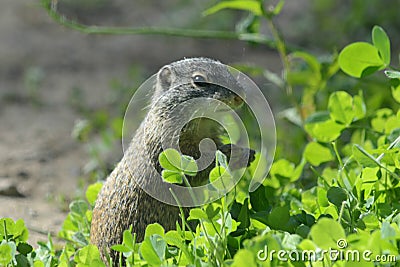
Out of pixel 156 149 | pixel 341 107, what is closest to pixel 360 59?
pixel 341 107

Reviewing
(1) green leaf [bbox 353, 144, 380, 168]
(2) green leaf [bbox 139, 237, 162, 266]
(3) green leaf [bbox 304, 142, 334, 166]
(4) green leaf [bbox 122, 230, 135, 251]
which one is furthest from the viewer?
(3) green leaf [bbox 304, 142, 334, 166]

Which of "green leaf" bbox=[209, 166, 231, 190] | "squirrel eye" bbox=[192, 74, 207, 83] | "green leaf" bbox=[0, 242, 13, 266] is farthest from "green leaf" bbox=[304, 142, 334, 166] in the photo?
"green leaf" bbox=[0, 242, 13, 266]

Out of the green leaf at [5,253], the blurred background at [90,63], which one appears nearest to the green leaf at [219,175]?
the green leaf at [5,253]

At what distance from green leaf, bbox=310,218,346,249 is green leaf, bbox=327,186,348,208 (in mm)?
534

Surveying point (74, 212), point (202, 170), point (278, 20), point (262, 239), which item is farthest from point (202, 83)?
point (278, 20)

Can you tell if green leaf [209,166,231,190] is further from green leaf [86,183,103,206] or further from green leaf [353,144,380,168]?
green leaf [86,183,103,206]

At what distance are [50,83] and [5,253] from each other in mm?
3850

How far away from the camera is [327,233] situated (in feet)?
6.93

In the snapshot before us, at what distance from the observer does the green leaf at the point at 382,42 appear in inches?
115

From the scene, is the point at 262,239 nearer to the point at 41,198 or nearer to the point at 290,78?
the point at 41,198

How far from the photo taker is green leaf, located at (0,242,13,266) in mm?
2539

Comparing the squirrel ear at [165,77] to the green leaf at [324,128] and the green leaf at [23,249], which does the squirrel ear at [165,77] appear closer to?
the green leaf at [324,128]

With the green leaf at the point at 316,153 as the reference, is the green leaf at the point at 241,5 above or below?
above

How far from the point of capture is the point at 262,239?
212 centimetres
